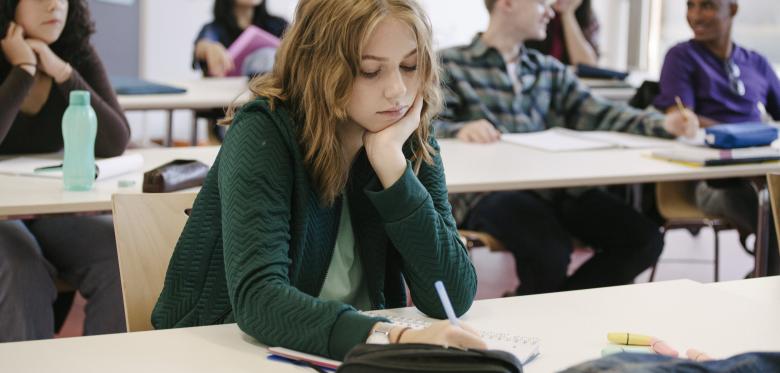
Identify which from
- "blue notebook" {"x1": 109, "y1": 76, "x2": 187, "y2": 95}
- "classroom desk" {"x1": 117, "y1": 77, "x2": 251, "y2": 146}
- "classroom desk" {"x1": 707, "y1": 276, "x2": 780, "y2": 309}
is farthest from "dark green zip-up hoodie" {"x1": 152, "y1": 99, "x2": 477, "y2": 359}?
"blue notebook" {"x1": 109, "y1": 76, "x2": 187, "y2": 95}

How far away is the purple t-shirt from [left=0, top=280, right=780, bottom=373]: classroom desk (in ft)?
7.20

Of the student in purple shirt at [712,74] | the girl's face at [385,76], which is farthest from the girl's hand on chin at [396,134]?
the student in purple shirt at [712,74]

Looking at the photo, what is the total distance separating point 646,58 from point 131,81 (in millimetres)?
4003

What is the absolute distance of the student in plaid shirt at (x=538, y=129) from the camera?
3.13m

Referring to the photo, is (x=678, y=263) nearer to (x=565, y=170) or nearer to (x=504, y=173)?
(x=565, y=170)

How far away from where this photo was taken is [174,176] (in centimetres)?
236

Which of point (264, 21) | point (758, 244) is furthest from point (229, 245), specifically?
point (264, 21)

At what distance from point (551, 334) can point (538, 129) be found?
2.15 metres

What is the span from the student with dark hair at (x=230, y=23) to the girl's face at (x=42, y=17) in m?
2.06

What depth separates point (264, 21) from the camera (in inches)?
194

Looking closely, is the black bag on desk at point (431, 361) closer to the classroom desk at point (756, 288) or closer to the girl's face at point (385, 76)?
the girl's face at point (385, 76)

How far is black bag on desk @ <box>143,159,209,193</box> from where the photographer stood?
7.63ft

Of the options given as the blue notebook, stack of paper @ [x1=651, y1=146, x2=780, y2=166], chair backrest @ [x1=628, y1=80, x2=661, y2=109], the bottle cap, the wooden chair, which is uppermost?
the bottle cap

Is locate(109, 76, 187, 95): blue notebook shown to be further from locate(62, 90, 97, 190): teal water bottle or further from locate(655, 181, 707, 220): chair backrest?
locate(655, 181, 707, 220): chair backrest
